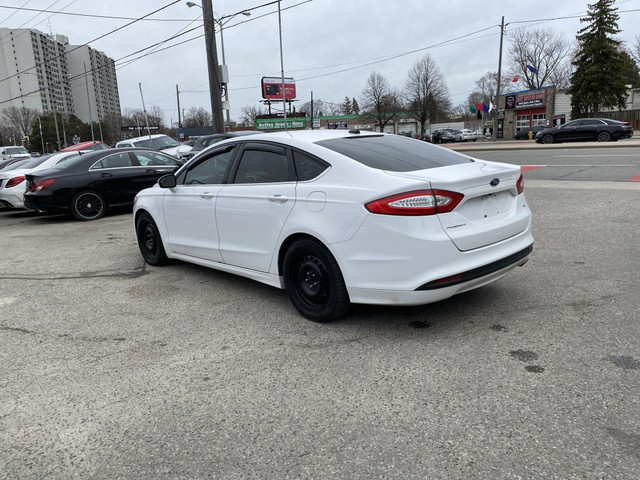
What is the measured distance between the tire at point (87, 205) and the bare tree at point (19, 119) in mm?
117302

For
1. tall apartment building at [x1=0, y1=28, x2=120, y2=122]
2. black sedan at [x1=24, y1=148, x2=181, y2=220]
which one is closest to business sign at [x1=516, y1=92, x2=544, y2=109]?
tall apartment building at [x1=0, y1=28, x2=120, y2=122]

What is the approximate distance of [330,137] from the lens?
4.35 metres

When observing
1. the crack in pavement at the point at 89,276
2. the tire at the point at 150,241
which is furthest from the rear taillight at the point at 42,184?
the tire at the point at 150,241

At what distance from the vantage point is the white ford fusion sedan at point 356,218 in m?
3.37

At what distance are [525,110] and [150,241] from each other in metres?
52.1

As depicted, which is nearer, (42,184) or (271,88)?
(42,184)

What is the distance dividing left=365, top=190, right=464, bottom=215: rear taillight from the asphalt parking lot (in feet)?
3.12

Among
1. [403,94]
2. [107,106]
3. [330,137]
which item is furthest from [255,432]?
[107,106]

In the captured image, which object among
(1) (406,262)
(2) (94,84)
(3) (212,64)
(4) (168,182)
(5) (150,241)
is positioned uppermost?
(2) (94,84)

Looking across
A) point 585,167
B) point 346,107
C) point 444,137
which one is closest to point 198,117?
point 346,107

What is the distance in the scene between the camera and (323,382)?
305 centimetres

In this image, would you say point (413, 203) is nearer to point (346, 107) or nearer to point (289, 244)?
point (289, 244)

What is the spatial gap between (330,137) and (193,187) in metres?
1.70

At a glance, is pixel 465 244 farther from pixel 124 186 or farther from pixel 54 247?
pixel 124 186
